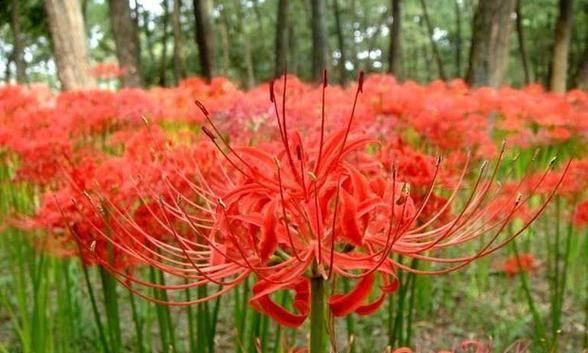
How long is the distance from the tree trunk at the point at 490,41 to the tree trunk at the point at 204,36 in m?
3.99

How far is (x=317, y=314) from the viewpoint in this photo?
2.97ft

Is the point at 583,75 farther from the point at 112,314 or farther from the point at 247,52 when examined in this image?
the point at 247,52

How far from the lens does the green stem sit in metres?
0.90

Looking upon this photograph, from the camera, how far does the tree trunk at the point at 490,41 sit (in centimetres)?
538

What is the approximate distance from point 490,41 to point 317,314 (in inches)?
193

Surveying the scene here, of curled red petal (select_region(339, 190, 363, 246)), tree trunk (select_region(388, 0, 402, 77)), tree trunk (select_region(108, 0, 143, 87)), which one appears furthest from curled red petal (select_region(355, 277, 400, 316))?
tree trunk (select_region(388, 0, 402, 77))

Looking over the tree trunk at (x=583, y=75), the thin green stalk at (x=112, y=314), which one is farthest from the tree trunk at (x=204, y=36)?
the thin green stalk at (x=112, y=314)

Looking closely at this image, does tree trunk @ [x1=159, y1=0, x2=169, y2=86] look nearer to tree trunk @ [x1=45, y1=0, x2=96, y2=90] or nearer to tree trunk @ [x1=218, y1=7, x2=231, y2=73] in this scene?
tree trunk @ [x1=218, y1=7, x2=231, y2=73]

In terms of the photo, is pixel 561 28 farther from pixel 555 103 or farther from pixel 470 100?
pixel 470 100

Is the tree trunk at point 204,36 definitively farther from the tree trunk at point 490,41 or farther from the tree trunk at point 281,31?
the tree trunk at point 490,41

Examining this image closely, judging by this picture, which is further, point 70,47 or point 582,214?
point 70,47

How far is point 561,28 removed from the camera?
9.35 meters

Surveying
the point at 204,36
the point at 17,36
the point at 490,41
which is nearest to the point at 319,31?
the point at 204,36

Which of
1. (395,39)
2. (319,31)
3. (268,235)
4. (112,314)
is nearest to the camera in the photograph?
(268,235)
